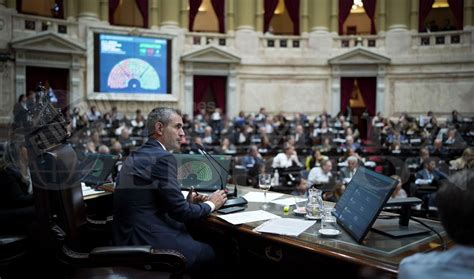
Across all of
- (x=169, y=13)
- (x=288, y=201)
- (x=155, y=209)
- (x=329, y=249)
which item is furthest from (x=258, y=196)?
(x=169, y=13)

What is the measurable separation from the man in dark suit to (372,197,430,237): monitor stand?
3.21ft

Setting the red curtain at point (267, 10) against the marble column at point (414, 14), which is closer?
the marble column at point (414, 14)

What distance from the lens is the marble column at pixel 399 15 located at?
1630cm

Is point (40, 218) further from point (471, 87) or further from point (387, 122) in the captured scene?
point (471, 87)

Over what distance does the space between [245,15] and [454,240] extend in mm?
15934

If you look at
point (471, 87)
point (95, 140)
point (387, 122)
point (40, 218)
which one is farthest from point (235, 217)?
point (471, 87)

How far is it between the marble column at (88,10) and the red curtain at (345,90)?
9.24 meters

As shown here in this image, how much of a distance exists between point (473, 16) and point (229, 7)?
29.3ft

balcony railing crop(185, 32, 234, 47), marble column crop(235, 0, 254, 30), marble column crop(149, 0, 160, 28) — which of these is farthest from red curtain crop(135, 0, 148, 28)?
marble column crop(235, 0, 254, 30)

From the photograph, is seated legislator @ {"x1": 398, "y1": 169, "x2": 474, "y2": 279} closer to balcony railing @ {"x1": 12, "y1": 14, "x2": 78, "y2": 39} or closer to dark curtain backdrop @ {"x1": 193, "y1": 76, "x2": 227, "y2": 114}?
balcony railing @ {"x1": 12, "y1": 14, "x2": 78, "y2": 39}

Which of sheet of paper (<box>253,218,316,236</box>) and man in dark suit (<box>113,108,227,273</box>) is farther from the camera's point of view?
man in dark suit (<box>113,108,227,273</box>)

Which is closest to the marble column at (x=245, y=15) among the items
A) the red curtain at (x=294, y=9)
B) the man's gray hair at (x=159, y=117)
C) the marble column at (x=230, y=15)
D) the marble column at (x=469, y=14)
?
the marble column at (x=230, y=15)

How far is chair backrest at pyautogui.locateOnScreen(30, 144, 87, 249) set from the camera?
2.09 metres

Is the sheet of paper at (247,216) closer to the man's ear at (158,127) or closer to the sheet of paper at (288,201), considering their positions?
the sheet of paper at (288,201)
